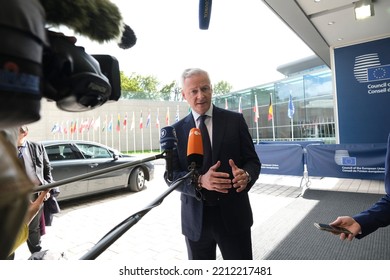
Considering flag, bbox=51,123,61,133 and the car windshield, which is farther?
flag, bbox=51,123,61,133

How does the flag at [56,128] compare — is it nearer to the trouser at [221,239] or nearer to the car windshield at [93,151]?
the car windshield at [93,151]

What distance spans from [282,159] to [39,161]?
5.17 metres

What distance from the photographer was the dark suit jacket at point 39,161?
292 cm

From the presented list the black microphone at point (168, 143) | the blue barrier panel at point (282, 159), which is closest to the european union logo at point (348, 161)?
the blue barrier panel at point (282, 159)

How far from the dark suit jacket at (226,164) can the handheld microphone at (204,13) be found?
23.9 inches

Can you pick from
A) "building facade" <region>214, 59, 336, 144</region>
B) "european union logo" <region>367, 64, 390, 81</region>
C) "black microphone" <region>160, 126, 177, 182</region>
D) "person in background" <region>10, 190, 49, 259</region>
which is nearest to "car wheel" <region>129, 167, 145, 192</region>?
"person in background" <region>10, 190, 49, 259</region>

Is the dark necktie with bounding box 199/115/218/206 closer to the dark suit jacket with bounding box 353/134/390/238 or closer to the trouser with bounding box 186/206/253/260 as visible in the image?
the trouser with bounding box 186/206/253/260

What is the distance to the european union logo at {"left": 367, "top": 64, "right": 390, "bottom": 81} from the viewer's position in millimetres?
6176

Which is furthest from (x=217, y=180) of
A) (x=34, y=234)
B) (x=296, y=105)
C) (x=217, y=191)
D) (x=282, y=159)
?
(x=296, y=105)

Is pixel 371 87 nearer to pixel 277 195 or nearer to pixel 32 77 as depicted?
pixel 277 195

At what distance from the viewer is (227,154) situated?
63.1 inches

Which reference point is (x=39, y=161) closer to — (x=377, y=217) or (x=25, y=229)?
(x=25, y=229)

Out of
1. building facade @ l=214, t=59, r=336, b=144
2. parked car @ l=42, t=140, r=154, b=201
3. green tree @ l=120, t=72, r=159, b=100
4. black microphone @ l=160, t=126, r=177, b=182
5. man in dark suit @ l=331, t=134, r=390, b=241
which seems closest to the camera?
black microphone @ l=160, t=126, r=177, b=182

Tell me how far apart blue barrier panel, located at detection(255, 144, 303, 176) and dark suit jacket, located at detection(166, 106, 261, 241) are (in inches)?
195
